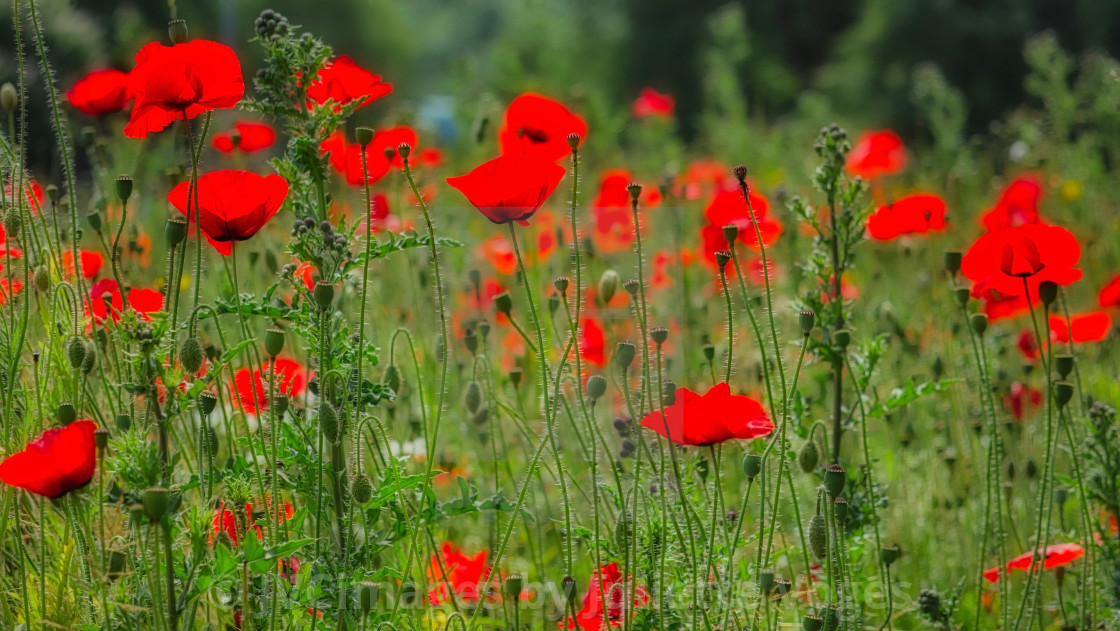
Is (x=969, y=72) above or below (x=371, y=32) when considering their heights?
below

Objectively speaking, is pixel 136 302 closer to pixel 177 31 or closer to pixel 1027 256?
pixel 177 31

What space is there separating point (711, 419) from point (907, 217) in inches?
56.5

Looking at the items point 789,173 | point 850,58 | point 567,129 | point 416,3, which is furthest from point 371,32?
point 567,129

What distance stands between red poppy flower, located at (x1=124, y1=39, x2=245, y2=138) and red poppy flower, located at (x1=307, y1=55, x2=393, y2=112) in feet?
0.60

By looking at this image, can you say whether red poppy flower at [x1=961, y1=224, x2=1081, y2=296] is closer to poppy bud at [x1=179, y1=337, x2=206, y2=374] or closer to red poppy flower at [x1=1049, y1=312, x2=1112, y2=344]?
red poppy flower at [x1=1049, y1=312, x2=1112, y2=344]

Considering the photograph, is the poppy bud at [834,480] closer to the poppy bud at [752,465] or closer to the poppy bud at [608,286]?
the poppy bud at [752,465]

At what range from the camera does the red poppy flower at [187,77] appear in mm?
1393

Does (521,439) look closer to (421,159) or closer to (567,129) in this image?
(567,129)

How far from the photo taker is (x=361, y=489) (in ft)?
4.50

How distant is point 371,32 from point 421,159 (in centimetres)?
3664

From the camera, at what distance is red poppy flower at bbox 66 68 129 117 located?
85.8 inches

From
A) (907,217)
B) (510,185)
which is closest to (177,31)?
(510,185)

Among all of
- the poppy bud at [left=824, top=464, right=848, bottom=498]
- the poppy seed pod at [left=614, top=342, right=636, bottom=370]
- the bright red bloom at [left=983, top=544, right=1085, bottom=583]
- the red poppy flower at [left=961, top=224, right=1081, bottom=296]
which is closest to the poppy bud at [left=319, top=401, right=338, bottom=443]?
the poppy seed pod at [left=614, top=342, right=636, bottom=370]

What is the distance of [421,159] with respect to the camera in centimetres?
364
